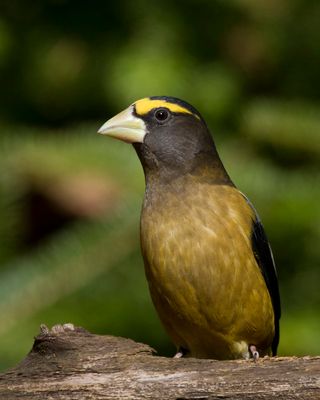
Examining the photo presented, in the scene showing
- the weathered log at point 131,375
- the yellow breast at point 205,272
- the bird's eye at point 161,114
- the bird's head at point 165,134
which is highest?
the bird's eye at point 161,114

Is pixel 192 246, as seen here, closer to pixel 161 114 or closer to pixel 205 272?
pixel 205 272

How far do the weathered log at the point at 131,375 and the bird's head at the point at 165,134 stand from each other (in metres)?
1.60

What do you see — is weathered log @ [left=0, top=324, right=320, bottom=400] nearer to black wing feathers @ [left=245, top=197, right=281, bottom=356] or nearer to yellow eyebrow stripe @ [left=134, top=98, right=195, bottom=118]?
black wing feathers @ [left=245, top=197, right=281, bottom=356]

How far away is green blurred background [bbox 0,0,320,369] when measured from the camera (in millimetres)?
8836

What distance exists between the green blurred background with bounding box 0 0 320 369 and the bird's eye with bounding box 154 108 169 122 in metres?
1.49

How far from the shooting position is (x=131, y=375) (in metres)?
6.23

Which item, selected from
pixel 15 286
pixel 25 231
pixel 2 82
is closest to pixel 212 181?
pixel 15 286

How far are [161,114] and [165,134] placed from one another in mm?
141

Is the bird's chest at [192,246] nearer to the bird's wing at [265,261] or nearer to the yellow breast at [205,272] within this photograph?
the yellow breast at [205,272]

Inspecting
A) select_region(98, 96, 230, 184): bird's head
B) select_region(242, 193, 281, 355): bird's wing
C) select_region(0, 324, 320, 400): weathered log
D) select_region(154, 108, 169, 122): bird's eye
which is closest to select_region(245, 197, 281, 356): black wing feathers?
select_region(242, 193, 281, 355): bird's wing

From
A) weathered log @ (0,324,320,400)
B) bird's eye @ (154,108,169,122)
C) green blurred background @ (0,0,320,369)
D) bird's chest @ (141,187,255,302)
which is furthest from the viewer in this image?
green blurred background @ (0,0,320,369)

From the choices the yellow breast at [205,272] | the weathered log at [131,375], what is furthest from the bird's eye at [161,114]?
the weathered log at [131,375]

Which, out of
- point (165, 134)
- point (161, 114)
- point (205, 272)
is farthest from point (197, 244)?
point (161, 114)

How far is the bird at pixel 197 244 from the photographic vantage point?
7.11m
